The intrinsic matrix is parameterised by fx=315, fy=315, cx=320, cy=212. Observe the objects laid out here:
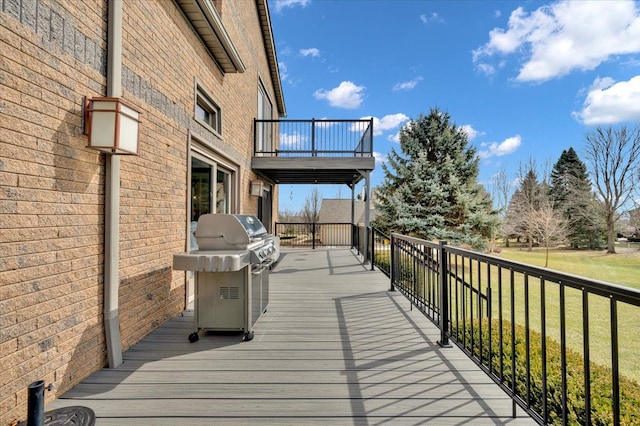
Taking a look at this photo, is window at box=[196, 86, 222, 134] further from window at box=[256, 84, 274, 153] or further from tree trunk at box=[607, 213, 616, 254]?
tree trunk at box=[607, 213, 616, 254]

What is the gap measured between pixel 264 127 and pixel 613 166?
2550 cm

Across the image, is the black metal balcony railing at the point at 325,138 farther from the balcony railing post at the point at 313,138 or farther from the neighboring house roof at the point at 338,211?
the neighboring house roof at the point at 338,211

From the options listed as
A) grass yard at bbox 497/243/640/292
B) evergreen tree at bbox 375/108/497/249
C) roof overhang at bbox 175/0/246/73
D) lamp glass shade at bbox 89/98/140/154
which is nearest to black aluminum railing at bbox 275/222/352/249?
evergreen tree at bbox 375/108/497/249

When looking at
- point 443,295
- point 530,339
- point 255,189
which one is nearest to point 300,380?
point 443,295

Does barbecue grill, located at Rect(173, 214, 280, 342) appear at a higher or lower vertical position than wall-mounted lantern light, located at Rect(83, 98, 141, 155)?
lower

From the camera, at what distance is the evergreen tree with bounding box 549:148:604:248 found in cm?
2469

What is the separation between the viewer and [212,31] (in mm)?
4355

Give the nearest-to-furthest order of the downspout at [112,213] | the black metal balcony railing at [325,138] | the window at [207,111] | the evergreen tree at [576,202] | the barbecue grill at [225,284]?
the downspout at [112,213] < the barbecue grill at [225,284] < the window at [207,111] < the black metal balcony railing at [325,138] < the evergreen tree at [576,202]

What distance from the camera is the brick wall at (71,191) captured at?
70.2 inches

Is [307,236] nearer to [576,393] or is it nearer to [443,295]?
[443,295]

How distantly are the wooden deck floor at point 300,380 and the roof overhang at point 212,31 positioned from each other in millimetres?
3790

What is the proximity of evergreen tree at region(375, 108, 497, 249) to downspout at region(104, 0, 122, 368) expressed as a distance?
11322mm

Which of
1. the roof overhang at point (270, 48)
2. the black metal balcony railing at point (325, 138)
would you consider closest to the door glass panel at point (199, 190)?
the black metal balcony railing at point (325, 138)

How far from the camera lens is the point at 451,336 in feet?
9.61
